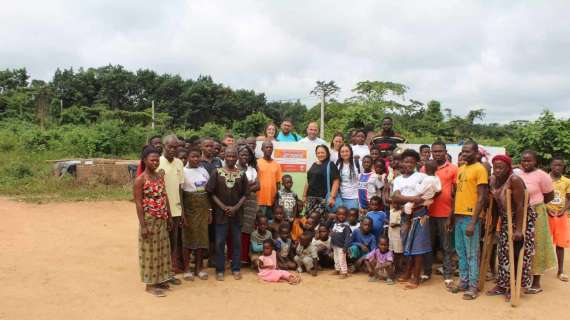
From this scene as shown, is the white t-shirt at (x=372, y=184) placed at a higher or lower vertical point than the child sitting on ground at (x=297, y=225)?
higher

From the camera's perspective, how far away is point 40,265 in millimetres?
6219

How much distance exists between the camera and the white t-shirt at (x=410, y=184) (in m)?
5.37

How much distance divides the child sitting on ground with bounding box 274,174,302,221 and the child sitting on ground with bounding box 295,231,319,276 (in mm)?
389

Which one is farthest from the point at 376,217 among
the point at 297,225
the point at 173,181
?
the point at 173,181

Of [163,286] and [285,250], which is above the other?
[285,250]

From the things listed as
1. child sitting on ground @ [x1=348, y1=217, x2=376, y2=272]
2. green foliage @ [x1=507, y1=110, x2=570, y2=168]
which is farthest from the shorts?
green foliage @ [x1=507, y1=110, x2=570, y2=168]

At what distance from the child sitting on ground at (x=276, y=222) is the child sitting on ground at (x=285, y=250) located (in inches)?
3.5

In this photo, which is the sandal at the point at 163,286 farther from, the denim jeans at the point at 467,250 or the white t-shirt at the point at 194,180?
the denim jeans at the point at 467,250

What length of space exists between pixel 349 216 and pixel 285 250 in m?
1.00

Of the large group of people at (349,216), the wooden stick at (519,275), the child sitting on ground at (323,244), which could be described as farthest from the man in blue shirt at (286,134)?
the wooden stick at (519,275)

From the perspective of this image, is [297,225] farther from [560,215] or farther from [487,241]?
[560,215]

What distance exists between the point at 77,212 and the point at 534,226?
9251 millimetres

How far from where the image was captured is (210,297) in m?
5.05

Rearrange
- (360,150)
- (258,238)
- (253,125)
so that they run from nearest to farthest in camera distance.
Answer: (258,238) → (360,150) → (253,125)
